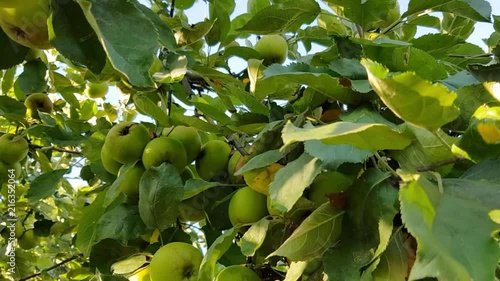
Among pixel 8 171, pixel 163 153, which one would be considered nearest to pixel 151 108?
pixel 163 153

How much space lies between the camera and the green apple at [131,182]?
119cm

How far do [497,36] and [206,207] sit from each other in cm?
92

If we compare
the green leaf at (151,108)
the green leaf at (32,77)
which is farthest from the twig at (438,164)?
the green leaf at (32,77)

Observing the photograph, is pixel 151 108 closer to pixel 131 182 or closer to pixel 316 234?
pixel 131 182

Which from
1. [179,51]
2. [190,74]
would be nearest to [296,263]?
[179,51]

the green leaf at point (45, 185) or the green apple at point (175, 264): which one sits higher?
the green apple at point (175, 264)

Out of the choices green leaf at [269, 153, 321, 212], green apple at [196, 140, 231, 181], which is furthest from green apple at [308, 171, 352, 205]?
green apple at [196, 140, 231, 181]

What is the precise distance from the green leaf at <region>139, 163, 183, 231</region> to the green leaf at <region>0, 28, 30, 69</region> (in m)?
0.32

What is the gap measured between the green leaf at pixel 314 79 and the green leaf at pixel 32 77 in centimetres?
84

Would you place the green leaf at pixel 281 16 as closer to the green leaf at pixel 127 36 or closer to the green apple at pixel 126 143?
the green apple at pixel 126 143

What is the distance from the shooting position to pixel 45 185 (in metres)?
1.71

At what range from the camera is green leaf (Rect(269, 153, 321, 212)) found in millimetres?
683

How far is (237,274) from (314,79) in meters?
0.34

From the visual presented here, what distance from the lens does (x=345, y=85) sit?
2.86 feet
